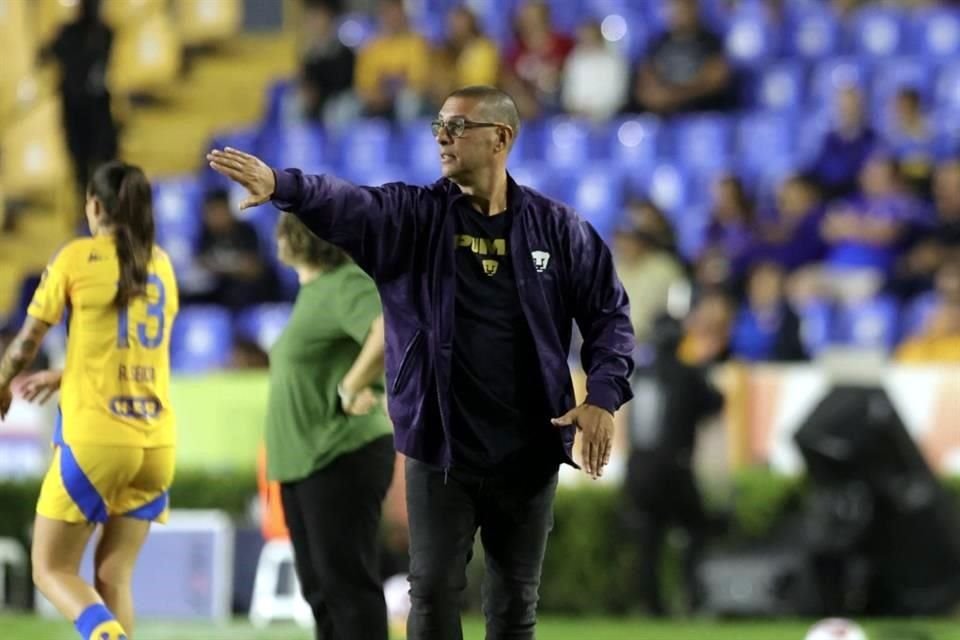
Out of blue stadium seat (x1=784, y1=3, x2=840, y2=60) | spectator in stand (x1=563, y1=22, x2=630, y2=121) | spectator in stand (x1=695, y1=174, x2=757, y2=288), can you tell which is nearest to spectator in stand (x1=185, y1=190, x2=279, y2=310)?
spectator in stand (x1=563, y1=22, x2=630, y2=121)

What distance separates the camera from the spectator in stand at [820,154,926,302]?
14.1 m

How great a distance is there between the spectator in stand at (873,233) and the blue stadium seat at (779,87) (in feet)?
7.72

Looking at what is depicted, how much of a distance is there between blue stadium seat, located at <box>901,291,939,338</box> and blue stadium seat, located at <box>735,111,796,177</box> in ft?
8.27

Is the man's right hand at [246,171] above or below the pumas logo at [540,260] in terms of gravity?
above

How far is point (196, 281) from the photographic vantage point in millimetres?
16562

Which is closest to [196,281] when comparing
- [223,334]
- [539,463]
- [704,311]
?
[223,334]

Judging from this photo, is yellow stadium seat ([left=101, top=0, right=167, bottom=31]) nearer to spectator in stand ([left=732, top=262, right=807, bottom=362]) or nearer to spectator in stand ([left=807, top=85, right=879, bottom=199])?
spectator in stand ([left=807, top=85, right=879, bottom=199])

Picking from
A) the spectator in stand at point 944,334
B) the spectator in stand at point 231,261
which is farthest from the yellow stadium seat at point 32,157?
the spectator in stand at point 944,334

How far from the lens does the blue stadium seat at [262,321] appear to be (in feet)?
50.2

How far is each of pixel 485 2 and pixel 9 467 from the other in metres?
7.32

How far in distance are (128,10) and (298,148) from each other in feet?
9.49

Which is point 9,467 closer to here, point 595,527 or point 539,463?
point 595,527

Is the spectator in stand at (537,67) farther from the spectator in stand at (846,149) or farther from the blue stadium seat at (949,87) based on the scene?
the blue stadium seat at (949,87)

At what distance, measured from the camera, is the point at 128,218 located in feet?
22.9
